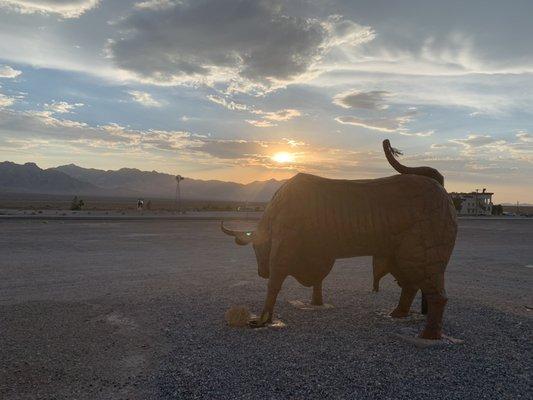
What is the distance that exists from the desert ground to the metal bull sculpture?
3.00 feet

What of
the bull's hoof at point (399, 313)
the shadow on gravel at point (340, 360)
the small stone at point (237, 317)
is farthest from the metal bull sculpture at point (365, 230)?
the shadow on gravel at point (340, 360)

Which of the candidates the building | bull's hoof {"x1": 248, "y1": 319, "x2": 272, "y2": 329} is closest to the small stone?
bull's hoof {"x1": 248, "y1": 319, "x2": 272, "y2": 329}

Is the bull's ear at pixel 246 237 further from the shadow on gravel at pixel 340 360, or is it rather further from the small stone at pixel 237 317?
the shadow on gravel at pixel 340 360

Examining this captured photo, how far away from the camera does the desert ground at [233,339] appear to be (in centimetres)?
545

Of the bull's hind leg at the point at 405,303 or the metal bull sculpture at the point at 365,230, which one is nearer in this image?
the metal bull sculpture at the point at 365,230

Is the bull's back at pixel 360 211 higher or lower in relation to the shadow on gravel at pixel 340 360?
higher

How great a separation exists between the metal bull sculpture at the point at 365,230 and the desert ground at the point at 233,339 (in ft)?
3.00

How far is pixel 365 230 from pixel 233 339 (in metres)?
3.01

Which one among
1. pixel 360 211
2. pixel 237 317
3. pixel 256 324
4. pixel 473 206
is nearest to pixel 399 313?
pixel 360 211

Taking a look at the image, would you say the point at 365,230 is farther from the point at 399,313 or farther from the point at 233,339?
the point at 233,339

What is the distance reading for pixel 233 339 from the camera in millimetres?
7141

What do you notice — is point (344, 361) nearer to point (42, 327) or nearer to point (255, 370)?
point (255, 370)

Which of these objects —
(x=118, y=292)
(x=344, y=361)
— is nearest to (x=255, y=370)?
(x=344, y=361)

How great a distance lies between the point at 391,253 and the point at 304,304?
8.70 ft
